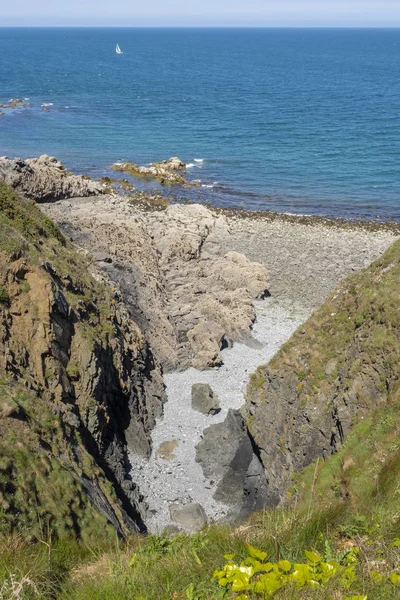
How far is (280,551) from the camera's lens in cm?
766

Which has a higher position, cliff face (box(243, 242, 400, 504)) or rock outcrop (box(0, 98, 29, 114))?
rock outcrop (box(0, 98, 29, 114))

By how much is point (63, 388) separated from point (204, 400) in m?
10.2

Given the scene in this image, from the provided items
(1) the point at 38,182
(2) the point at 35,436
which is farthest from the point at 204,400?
(1) the point at 38,182

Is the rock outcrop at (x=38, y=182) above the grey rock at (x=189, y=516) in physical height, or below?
above

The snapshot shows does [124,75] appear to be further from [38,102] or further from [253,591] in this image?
[253,591]

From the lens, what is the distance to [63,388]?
21250mm

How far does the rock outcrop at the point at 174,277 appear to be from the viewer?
113 ft

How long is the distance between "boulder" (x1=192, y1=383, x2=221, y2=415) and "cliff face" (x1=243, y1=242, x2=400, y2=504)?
248 inches

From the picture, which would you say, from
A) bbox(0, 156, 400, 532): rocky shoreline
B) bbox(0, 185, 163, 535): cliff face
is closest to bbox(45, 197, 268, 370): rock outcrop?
bbox(0, 156, 400, 532): rocky shoreline

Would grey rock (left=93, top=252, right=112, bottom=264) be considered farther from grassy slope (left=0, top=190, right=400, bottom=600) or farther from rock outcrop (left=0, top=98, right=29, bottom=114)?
rock outcrop (left=0, top=98, right=29, bottom=114)

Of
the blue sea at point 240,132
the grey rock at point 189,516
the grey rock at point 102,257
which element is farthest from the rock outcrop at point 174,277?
the blue sea at point 240,132

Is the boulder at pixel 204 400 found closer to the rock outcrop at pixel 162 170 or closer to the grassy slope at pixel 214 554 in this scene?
the grassy slope at pixel 214 554

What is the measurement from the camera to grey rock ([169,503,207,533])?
71.2 feet

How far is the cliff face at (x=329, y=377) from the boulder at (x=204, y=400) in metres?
6.30
